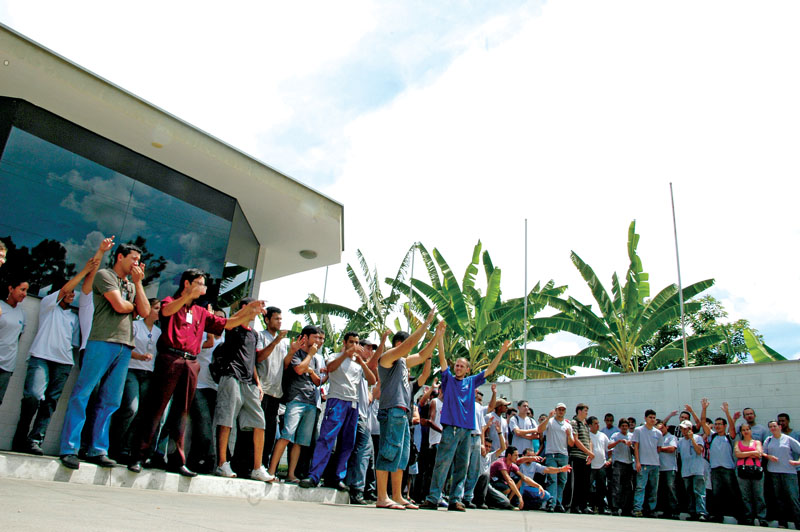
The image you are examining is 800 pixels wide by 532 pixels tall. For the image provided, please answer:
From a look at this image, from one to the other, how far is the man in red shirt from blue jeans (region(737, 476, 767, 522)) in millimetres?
8015

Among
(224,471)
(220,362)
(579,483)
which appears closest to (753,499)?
(579,483)

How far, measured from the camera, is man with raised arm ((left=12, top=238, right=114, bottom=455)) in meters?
4.75

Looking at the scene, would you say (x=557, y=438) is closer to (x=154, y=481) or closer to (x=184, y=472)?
(x=184, y=472)

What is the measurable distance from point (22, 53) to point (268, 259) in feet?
18.9

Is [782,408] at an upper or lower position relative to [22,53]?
lower

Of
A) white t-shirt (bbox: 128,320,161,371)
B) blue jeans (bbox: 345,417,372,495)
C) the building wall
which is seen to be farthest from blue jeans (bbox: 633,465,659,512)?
white t-shirt (bbox: 128,320,161,371)

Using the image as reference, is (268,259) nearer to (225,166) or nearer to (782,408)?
(225,166)

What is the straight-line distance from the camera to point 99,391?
4559 mm

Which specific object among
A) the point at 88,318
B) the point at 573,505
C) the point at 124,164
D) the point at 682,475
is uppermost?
the point at 124,164

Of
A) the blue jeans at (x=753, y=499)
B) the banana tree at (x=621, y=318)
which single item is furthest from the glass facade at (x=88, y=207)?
the banana tree at (x=621, y=318)

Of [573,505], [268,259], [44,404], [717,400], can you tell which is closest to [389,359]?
[44,404]

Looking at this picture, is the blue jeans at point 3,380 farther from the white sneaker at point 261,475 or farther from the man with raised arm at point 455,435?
the man with raised arm at point 455,435

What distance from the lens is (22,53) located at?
5930 millimetres

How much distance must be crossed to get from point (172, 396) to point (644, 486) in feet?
25.6
